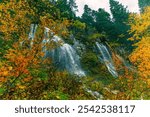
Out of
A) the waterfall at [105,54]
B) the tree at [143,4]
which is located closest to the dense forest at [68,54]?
the waterfall at [105,54]

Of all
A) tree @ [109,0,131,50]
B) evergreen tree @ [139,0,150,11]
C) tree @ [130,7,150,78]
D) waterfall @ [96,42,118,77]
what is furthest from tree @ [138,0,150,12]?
tree @ [130,7,150,78]

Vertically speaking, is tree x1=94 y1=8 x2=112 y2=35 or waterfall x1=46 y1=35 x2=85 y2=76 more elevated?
tree x1=94 y1=8 x2=112 y2=35

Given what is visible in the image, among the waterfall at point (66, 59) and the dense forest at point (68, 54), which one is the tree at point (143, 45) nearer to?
the dense forest at point (68, 54)

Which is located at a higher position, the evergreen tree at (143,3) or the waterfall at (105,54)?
the evergreen tree at (143,3)

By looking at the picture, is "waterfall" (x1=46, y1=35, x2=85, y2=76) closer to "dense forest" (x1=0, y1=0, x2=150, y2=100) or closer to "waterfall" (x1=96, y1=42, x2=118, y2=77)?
"dense forest" (x1=0, y1=0, x2=150, y2=100)

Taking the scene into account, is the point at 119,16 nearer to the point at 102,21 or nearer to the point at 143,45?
the point at 102,21

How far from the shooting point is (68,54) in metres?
26.1

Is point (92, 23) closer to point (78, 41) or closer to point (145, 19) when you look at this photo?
point (78, 41)

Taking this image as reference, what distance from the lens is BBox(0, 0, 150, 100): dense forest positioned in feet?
26.1

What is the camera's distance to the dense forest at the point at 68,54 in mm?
7969

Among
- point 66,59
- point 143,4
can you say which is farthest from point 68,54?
point 143,4

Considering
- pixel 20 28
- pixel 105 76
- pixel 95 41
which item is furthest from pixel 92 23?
pixel 20 28

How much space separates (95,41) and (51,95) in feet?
84.7

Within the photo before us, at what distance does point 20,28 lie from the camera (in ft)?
38.2
